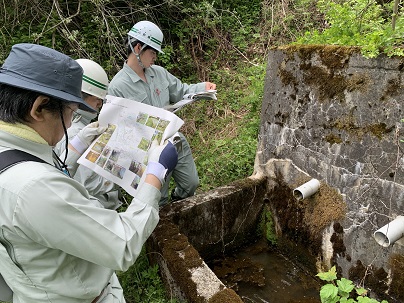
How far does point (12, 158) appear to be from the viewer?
46.7 inches

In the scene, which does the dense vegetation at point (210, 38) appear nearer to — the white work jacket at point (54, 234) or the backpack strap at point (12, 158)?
the white work jacket at point (54, 234)

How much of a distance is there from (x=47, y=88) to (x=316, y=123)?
223 centimetres

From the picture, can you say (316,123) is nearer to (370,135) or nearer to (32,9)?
(370,135)

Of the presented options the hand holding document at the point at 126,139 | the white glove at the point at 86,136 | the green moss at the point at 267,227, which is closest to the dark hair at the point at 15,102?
the hand holding document at the point at 126,139

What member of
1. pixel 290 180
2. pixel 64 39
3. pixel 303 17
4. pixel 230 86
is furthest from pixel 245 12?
pixel 290 180

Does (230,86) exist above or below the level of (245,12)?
below

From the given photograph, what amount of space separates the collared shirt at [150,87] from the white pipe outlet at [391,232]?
7.06 feet

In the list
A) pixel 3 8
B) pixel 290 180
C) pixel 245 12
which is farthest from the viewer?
pixel 245 12

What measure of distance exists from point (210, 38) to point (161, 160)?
5.62m

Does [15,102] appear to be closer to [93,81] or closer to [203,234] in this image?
[93,81]

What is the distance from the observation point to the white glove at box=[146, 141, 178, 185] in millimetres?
1680

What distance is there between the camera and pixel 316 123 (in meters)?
2.87

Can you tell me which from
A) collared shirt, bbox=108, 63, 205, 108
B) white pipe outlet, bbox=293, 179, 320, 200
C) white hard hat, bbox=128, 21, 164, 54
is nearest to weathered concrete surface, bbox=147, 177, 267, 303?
white pipe outlet, bbox=293, 179, 320, 200

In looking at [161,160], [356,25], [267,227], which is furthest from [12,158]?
[267,227]
